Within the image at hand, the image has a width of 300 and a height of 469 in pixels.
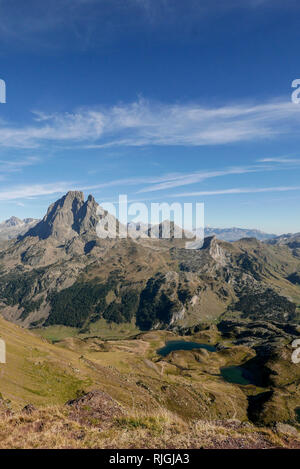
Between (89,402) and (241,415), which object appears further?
(241,415)

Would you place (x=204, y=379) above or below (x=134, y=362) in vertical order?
below

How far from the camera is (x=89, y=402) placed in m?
24.3

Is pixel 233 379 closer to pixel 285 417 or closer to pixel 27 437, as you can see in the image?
pixel 285 417

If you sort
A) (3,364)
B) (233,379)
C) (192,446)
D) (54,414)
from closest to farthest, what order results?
(192,446)
(54,414)
(3,364)
(233,379)

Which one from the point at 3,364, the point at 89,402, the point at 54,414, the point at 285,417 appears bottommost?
the point at 285,417

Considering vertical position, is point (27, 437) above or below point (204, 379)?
above

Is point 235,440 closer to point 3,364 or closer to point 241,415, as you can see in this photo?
point 3,364

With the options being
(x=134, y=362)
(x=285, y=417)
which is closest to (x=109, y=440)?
(x=285, y=417)

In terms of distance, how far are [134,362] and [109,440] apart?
162361 millimetres

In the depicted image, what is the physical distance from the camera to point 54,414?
1889 cm
